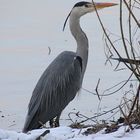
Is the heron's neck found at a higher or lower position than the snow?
higher

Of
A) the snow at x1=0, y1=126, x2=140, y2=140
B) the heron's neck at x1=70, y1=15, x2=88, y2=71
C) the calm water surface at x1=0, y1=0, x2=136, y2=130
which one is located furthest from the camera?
the calm water surface at x1=0, y1=0, x2=136, y2=130

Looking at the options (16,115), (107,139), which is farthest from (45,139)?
(16,115)

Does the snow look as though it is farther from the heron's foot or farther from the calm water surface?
the calm water surface

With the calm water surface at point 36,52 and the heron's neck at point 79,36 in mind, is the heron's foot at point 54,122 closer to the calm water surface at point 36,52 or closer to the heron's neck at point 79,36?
the calm water surface at point 36,52

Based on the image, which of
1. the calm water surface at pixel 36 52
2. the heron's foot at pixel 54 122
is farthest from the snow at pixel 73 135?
the calm water surface at pixel 36 52

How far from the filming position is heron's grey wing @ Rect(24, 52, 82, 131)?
536 centimetres

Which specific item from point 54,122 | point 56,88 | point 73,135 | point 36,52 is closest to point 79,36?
point 56,88

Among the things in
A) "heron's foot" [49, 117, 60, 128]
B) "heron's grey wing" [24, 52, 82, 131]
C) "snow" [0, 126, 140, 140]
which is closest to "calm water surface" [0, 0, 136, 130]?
"heron's foot" [49, 117, 60, 128]

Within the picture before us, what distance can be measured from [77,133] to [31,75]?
4.07 meters

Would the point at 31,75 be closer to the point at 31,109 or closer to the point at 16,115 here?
the point at 16,115

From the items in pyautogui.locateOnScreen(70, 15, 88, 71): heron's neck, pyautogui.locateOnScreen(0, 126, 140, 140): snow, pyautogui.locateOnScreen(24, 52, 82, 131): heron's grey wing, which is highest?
pyautogui.locateOnScreen(70, 15, 88, 71): heron's neck

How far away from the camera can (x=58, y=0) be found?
12.1 m

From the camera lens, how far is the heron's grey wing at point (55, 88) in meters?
5.36

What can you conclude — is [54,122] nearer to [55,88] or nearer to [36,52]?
[55,88]
